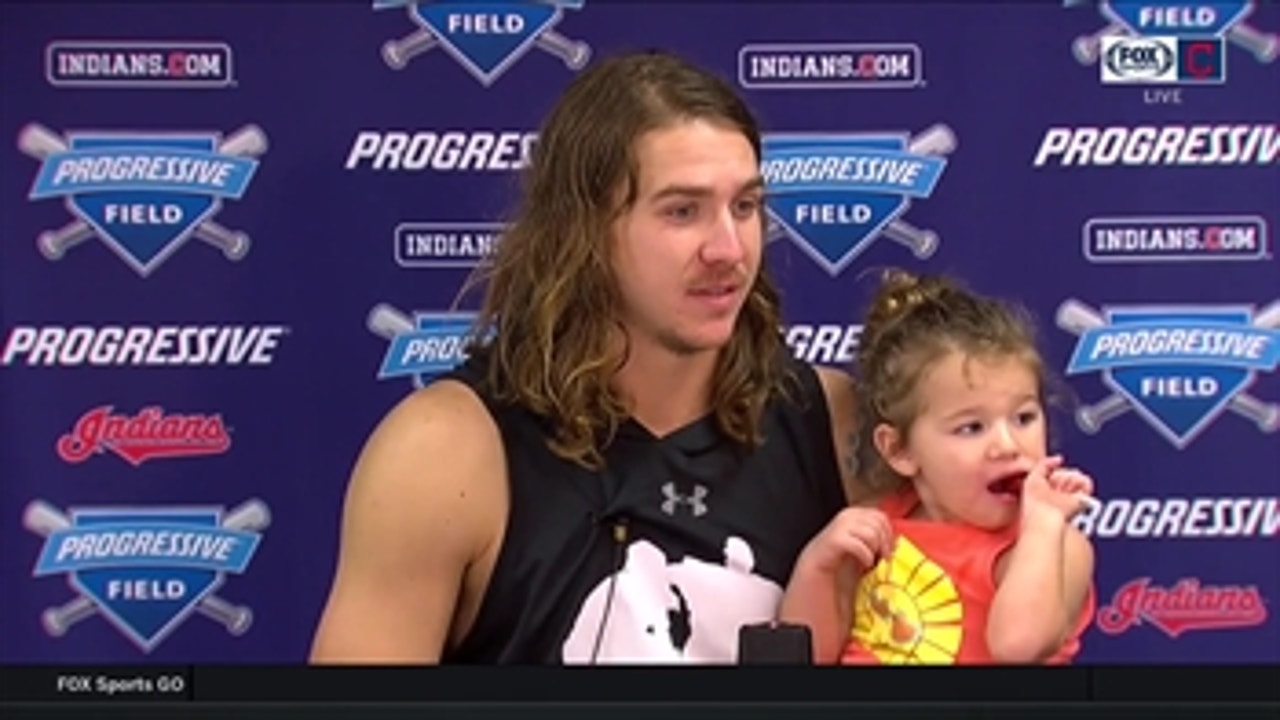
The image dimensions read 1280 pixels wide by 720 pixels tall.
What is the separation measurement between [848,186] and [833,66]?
149 millimetres

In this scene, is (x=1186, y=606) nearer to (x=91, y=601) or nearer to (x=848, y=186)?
(x=848, y=186)

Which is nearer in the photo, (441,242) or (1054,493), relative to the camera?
(1054,493)

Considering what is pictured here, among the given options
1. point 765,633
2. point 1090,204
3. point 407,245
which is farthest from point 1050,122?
point 765,633

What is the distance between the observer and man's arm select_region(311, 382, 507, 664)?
127 centimetres

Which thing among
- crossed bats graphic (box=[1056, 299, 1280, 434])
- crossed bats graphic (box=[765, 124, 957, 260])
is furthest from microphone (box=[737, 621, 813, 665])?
crossed bats graphic (box=[1056, 299, 1280, 434])

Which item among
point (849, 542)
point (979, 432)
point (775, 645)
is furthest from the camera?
point (979, 432)

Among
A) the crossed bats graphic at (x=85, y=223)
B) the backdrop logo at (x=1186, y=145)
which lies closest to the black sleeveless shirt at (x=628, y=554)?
the crossed bats graphic at (x=85, y=223)

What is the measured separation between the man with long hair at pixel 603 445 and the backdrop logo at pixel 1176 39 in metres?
0.86

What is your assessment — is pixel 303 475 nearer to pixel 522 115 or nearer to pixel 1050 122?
pixel 522 115

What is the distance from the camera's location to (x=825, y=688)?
53cm

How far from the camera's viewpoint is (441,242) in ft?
6.84

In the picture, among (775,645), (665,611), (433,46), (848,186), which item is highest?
(433,46)

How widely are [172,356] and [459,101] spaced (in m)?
0.48

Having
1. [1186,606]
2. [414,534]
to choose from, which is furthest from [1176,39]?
[414,534]
